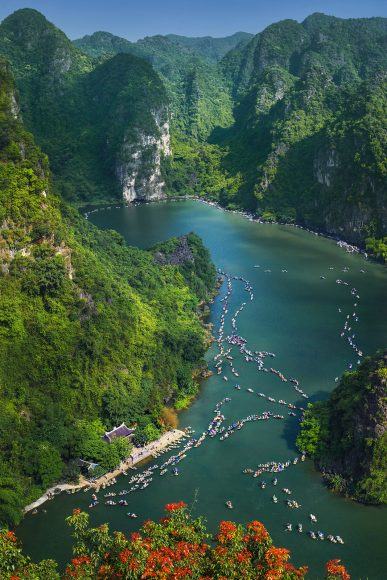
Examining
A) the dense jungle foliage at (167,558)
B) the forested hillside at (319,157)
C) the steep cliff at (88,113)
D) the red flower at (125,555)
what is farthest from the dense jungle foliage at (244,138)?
the red flower at (125,555)

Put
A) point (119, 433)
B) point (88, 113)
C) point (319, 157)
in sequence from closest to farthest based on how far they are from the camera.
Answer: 1. point (119, 433)
2. point (319, 157)
3. point (88, 113)

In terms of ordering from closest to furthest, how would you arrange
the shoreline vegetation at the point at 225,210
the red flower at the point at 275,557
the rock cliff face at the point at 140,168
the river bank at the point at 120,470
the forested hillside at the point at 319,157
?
the red flower at the point at 275,557 → the river bank at the point at 120,470 → the shoreline vegetation at the point at 225,210 → the forested hillside at the point at 319,157 → the rock cliff face at the point at 140,168

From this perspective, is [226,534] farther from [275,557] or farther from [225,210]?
[225,210]

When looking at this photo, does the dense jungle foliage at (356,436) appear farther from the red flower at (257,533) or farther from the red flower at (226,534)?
the red flower at (226,534)

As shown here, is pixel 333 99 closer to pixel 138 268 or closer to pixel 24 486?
pixel 138 268

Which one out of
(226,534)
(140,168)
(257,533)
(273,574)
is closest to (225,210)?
(140,168)

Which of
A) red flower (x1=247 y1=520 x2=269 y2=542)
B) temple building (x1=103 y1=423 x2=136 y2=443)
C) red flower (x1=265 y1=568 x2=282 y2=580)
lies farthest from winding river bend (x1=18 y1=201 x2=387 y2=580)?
red flower (x1=265 y1=568 x2=282 y2=580)
